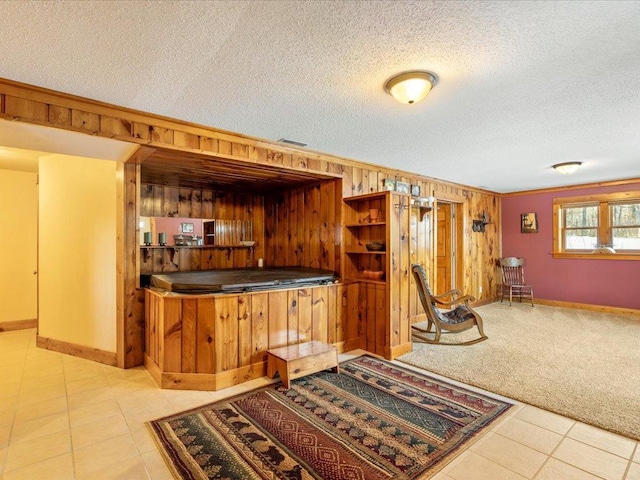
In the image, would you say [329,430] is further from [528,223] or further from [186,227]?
[528,223]

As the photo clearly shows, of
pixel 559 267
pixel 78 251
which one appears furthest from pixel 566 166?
pixel 78 251

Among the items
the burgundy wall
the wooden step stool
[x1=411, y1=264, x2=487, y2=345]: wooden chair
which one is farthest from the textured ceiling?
the burgundy wall

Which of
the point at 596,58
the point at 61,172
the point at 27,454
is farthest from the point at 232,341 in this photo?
the point at 596,58

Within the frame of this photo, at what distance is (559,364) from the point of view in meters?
3.46

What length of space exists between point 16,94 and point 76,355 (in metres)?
2.85

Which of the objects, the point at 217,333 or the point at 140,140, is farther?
the point at 217,333

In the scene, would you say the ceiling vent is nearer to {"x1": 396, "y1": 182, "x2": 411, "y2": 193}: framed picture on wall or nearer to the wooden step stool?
{"x1": 396, "y1": 182, "x2": 411, "y2": 193}: framed picture on wall

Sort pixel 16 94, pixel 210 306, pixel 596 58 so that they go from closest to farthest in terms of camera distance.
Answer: pixel 596 58
pixel 16 94
pixel 210 306

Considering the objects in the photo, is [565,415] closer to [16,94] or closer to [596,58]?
[596,58]

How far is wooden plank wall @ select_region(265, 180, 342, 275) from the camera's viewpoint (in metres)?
4.37

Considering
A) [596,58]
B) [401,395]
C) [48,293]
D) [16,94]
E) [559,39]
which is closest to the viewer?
[559,39]

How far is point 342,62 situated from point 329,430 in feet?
7.92

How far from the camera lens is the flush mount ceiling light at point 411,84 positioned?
7.07 feet

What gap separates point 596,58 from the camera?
6.51ft
